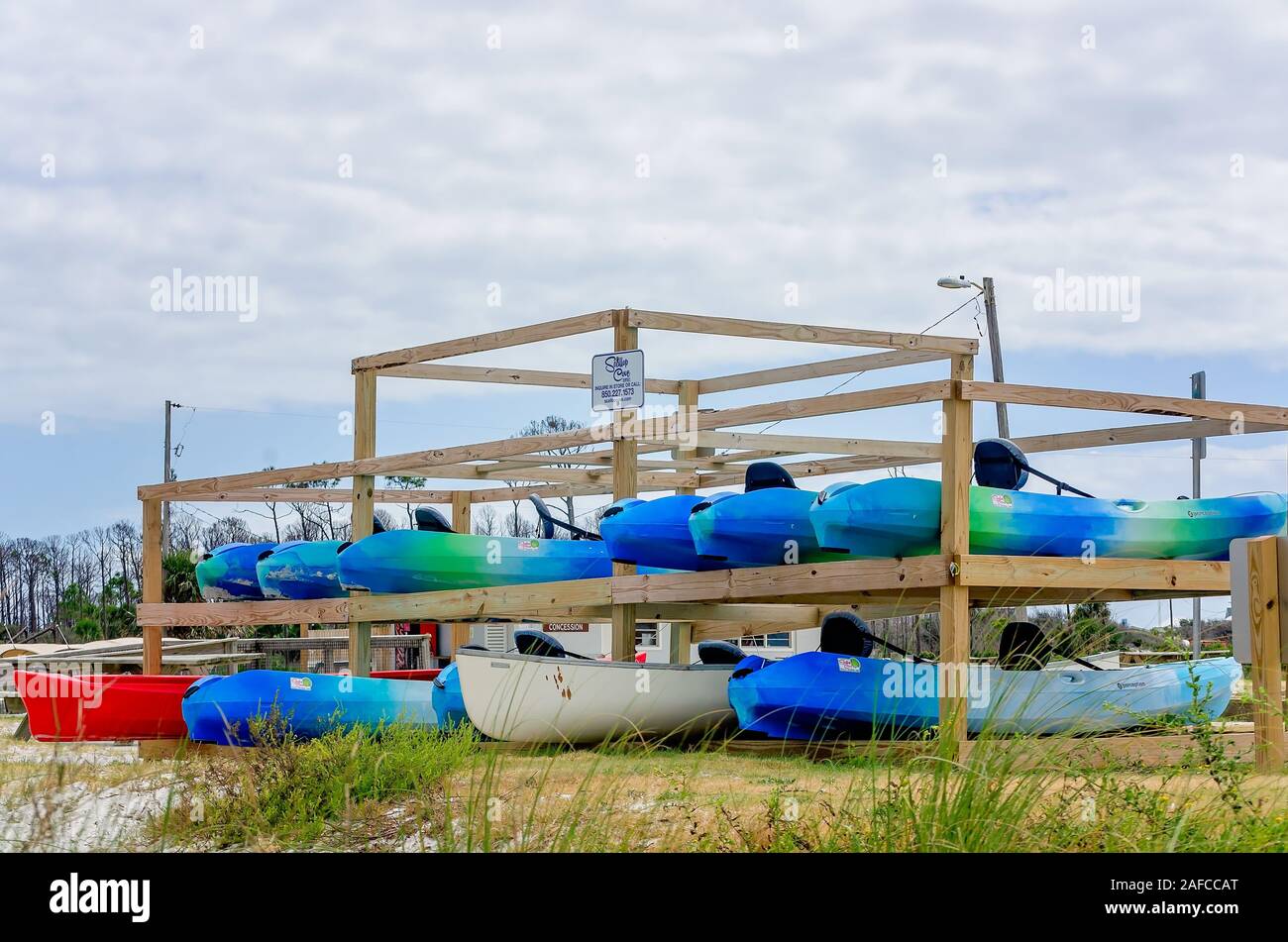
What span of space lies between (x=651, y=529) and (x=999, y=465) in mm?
2585

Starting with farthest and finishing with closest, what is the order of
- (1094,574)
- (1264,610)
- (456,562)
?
(456,562), (1094,574), (1264,610)

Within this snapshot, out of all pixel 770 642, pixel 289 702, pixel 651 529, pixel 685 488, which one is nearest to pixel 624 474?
pixel 651 529

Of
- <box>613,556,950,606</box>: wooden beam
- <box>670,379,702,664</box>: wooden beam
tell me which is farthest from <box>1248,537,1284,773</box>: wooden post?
<box>670,379,702,664</box>: wooden beam

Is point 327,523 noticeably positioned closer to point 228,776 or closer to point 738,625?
point 738,625

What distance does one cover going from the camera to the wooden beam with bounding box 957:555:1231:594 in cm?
923

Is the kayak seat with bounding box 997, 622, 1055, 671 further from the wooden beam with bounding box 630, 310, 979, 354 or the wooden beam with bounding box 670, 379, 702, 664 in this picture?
the wooden beam with bounding box 670, 379, 702, 664

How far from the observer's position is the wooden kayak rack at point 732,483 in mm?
9258

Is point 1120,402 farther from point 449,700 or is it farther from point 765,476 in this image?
point 449,700

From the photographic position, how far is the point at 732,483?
15.0 meters

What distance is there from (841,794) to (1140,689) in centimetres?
454

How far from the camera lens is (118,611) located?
33.9m

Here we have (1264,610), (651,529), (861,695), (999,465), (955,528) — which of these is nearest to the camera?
(1264,610)

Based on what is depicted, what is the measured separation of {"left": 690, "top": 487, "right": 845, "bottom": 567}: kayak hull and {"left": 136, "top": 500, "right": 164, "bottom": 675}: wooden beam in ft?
21.5
